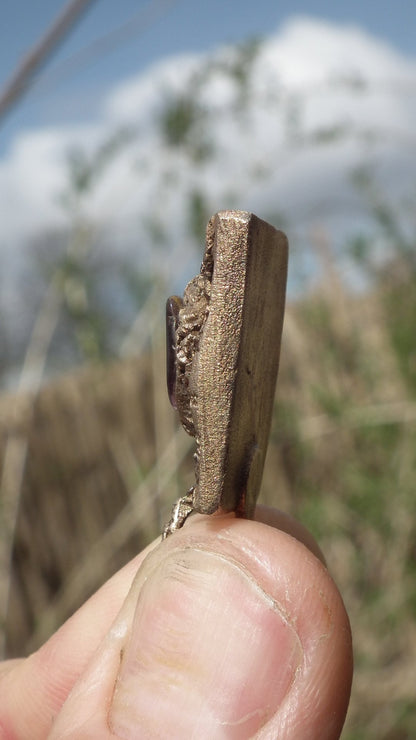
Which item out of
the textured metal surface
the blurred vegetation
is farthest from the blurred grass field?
the textured metal surface

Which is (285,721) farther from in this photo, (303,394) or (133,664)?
(303,394)

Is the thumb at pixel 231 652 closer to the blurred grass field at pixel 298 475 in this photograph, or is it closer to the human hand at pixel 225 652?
the human hand at pixel 225 652

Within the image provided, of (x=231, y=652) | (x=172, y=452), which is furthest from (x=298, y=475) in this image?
(x=231, y=652)

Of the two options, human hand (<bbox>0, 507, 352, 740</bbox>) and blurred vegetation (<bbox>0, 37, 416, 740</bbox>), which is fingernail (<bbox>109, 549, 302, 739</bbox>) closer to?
human hand (<bbox>0, 507, 352, 740</bbox>)

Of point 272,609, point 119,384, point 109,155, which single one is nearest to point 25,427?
point 119,384

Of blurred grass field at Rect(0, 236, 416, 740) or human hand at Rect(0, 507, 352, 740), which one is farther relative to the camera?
blurred grass field at Rect(0, 236, 416, 740)
